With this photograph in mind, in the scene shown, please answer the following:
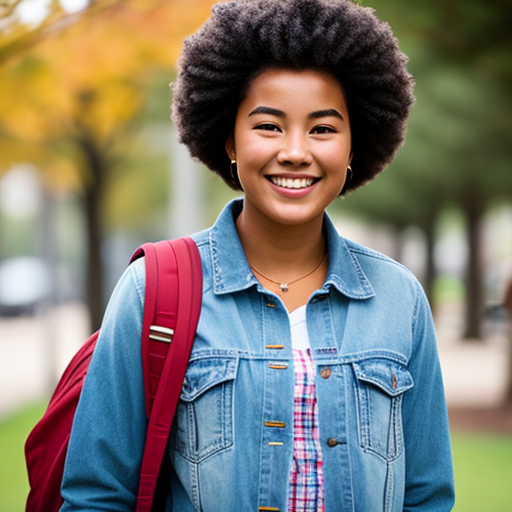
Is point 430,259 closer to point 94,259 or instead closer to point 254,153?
point 94,259

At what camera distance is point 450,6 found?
6.56 meters

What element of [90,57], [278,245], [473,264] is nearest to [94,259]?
[90,57]

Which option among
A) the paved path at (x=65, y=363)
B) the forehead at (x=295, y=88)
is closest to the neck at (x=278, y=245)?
the forehead at (x=295, y=88)

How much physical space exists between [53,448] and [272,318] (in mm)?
646

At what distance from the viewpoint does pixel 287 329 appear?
2043 mm

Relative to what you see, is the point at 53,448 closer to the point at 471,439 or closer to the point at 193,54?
the point at 193,54

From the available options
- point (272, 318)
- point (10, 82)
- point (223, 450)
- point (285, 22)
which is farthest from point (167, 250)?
point (10, 82)

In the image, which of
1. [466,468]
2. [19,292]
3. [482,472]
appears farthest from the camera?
[19,292]

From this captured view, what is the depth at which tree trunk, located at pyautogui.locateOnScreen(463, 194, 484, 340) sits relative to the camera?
14.4 metres

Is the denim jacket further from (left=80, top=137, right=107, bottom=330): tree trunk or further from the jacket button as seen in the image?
(left=80, top=137, right=107, bottom=330): tree trunk

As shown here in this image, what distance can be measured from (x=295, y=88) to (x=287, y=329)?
0.59m

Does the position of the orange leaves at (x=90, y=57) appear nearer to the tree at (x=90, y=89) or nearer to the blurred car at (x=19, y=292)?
the tree at (x=90, y=89)

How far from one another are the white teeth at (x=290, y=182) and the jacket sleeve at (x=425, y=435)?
46 cm

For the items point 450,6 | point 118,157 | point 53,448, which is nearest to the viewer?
point 53,448
